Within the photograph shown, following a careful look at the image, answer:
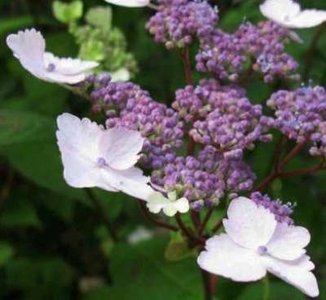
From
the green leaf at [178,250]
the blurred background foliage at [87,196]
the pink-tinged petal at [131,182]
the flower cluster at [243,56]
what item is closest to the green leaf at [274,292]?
the blurred background foliage at [87,196]

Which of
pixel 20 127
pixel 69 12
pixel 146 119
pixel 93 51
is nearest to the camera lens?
pixel 146 119

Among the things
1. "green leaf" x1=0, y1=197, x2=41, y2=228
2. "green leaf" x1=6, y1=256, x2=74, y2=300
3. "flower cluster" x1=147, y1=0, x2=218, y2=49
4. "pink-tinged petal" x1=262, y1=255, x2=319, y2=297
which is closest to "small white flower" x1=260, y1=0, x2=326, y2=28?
"flower cluster" x1=147, y1=0, x2=218, y2=49

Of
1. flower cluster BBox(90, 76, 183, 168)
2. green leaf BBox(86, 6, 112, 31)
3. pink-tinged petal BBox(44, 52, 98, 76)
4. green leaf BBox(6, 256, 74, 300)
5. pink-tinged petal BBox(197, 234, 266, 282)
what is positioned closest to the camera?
pink-tinged petal BBox(197, 234, 266, 282)

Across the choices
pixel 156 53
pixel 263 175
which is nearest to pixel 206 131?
pixel 263 175

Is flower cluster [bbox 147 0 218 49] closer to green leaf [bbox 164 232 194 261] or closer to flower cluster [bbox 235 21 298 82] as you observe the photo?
flower cluster [bbox 235 21 298 82]

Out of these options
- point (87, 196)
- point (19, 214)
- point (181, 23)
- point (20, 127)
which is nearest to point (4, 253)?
point (19, 214)

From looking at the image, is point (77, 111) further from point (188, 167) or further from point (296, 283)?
point (296, 283)

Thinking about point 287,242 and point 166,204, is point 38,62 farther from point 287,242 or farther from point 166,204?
point 287,242
